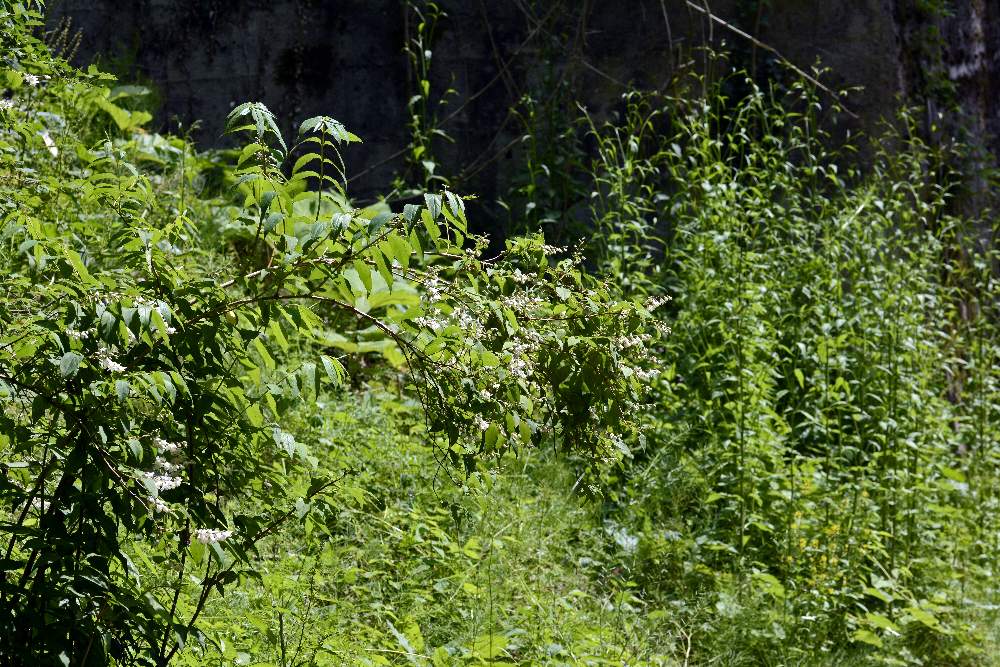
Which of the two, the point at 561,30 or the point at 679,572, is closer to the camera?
the point at 679,572

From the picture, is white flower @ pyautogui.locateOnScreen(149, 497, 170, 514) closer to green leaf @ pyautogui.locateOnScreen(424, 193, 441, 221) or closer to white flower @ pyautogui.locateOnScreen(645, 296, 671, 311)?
green leaf @ pyautogui.locateOnScreen(424, 193, 441, 221)

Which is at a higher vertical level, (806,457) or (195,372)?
(195,372)

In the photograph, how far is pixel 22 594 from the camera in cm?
Result: 233

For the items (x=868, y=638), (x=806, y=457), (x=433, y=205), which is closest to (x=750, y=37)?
(x=806, y=457)

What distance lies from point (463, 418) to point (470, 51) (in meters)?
4.58

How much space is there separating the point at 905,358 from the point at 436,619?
2.38m

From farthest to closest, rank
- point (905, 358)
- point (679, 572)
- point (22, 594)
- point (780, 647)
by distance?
1. point (905, 358)
2. point (679, 572)
3. point (780, 647)
4. point (22, 594)

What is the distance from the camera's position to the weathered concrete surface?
6.56 metres

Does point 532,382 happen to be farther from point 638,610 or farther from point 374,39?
point 374,39

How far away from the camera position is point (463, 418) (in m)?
2.65

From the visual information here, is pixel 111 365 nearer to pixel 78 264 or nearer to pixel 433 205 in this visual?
pixel 78 264

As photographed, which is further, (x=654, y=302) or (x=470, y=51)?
(x=470, y=51)

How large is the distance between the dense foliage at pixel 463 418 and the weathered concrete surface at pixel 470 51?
25 centimetres

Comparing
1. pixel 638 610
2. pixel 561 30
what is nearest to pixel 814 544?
pixel 638 610
